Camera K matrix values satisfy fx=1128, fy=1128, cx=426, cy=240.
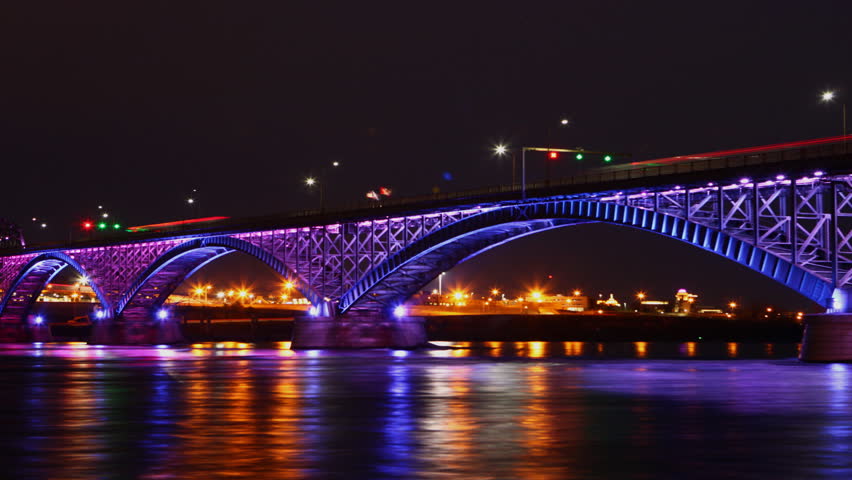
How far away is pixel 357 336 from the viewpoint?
99500 millimetres

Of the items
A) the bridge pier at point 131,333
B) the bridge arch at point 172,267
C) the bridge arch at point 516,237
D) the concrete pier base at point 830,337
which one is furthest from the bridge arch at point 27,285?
the concrete pier base at point 830,337

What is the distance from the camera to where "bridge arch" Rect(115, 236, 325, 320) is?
384 ft

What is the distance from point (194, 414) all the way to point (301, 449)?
8.51m

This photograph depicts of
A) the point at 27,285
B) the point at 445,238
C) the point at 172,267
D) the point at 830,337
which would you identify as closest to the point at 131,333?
the point at 172,267

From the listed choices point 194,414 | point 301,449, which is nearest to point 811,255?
point 194,414

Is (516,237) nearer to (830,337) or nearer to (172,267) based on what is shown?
(830,337)

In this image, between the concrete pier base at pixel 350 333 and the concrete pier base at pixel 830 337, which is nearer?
the concrete pier base at pixel 830 337

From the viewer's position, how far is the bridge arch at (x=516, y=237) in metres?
60.4

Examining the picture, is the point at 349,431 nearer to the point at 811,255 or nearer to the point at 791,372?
the point at 791,372

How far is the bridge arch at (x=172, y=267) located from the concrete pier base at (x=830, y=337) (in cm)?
6143

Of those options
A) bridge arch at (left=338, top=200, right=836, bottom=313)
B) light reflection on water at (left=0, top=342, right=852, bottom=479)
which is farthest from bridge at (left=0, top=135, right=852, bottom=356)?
light reflection on water at (left=0, top=342, right=852, bottom=479)

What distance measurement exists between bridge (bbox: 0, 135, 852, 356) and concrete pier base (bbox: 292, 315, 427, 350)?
0.12m

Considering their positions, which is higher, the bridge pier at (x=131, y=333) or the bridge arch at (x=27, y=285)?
the bridge arch at (x=27, y=285)

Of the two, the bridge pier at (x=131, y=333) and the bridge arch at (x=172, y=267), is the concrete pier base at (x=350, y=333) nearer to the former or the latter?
the bridge arch at (x=172, y=267)
